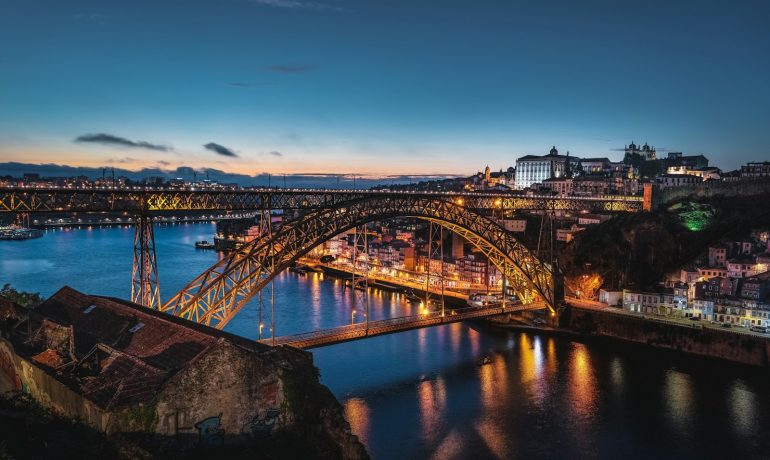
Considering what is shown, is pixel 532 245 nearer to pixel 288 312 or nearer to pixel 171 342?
pixel 288 312

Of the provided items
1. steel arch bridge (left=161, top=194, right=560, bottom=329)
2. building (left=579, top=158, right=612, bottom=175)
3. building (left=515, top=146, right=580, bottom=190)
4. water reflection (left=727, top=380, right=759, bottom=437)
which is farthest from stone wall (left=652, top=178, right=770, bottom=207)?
building (left=579, top=158, right=612, bottom=175)

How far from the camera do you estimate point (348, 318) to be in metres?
28.3

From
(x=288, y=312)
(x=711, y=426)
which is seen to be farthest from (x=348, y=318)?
(x=711, y=426)

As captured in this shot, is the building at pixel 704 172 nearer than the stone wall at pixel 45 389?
No

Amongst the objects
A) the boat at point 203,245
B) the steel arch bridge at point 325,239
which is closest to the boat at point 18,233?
the boat at point 203,245

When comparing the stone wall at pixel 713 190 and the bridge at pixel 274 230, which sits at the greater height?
the stone wall at pixel 713 190

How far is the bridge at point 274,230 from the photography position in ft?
48.1

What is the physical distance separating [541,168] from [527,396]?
57.6 metres

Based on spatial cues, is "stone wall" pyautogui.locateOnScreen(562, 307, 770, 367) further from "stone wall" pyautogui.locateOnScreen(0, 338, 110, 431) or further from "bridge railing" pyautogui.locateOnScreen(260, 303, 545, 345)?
"stone wall" pyautogui.locateOnScreen(0, 338, 110, 431)

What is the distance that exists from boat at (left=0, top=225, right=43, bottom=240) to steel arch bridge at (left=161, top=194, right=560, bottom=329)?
163ft

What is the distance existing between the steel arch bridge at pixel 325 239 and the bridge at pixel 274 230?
3 centimetres

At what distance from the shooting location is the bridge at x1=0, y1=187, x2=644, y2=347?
48.1 feet

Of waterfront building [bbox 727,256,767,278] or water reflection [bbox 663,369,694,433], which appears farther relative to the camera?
waterfront building [bbox 727,256,767,278]

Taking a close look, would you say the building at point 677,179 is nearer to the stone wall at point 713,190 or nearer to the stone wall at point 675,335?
the stone wall at point 713,190
